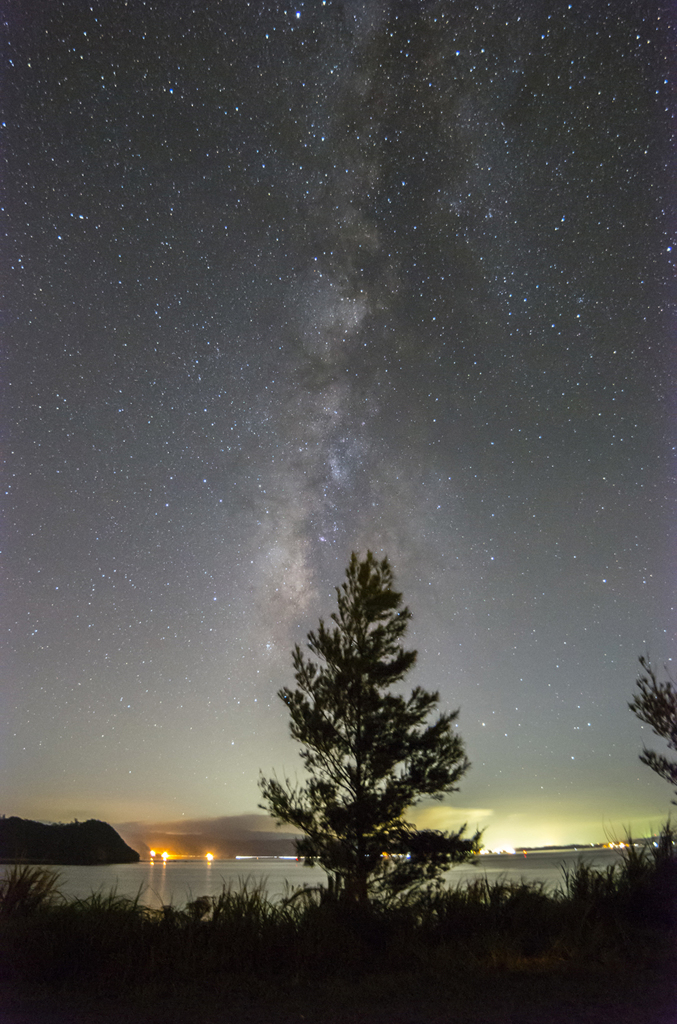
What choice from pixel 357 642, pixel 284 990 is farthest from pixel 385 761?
pixel 284 990

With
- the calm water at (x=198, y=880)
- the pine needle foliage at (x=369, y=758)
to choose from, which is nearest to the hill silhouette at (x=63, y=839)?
the calm water at (x=198, y=880)

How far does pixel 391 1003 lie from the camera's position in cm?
540

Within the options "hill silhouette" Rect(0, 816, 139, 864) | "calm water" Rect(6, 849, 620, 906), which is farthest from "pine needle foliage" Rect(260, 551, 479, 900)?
"hill silhouette" Rect(0, 816, 139, 864)

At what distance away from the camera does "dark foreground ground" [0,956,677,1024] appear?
5008 millimetres

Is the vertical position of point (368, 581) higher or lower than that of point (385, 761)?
higher

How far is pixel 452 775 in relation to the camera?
13703 mm

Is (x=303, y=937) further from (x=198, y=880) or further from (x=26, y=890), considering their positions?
(x=198, y=880)

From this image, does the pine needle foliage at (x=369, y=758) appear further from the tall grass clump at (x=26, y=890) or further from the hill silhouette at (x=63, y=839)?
the hill silhouette at (x=63, y=839)

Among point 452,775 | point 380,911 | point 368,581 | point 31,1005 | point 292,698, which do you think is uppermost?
point 368,581

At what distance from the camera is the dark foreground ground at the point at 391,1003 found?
16.4ft

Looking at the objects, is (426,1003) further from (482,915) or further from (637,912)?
(637,912)

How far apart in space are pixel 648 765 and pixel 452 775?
3829mm

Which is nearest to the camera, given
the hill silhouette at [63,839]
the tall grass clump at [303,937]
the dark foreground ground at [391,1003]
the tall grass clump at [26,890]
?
the dark foreground ground at [391,1003]

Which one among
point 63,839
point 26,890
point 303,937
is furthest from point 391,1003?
point 63,839
